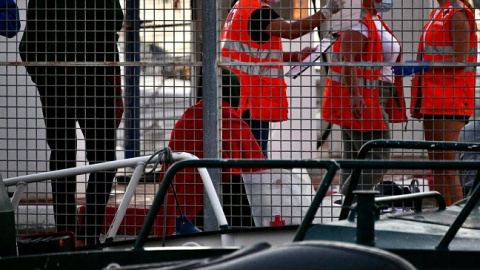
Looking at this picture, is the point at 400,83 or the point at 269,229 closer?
the point at 269,229

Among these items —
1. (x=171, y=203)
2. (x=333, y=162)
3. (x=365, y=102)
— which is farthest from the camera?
(x=365, y=102)

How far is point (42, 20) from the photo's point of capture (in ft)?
22.3

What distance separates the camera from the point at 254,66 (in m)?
6.68

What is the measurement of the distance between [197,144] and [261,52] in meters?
0.79

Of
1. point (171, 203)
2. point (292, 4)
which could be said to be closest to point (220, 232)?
point (171, 203)

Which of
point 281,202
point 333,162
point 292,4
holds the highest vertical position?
point 292,4

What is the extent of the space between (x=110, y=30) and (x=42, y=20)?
489mm

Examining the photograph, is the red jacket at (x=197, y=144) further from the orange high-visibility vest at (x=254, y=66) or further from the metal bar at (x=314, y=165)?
the metal bar at (x=314, y=165)

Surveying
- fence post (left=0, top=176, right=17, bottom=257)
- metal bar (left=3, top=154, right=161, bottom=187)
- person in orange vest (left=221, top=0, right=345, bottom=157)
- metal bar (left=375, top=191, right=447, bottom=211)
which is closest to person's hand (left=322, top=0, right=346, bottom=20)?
person in orange vest (left=221, top=0, right=345, bottom=157)

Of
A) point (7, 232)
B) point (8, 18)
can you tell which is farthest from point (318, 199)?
point (8, 18)

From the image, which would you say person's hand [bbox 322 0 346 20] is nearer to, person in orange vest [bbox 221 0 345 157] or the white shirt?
person in orange vest [bbox 221 0 345 157]

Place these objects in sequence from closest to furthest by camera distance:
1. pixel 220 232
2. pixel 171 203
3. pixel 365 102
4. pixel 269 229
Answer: pixel 220 232 < pixel 269 229 < pixel 171 203 < pixel 365 102

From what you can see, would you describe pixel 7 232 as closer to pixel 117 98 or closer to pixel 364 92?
pixel 117 98

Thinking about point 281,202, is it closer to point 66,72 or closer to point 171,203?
point 171,203
